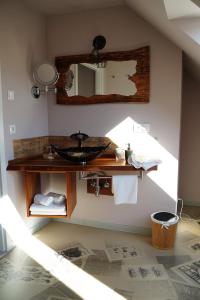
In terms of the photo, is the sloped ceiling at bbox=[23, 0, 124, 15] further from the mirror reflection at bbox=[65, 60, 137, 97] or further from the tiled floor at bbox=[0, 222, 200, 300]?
the tiled floor at bbox=[0, 222, 200, 300]

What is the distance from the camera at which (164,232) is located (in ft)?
8.21

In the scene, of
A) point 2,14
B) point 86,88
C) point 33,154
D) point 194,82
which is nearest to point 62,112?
point 86,88

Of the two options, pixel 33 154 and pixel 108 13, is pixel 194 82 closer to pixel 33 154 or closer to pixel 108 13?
pixel 108 13

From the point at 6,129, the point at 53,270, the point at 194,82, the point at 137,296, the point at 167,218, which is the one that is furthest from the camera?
the point at 194,82

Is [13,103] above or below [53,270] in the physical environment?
above

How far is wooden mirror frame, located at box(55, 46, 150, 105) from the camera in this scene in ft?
8.62

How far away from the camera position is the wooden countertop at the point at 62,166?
7.56ft

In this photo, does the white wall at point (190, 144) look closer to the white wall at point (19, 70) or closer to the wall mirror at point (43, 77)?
the wall mirror at point (43, 77)

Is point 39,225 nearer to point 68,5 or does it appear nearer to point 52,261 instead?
point 52,261

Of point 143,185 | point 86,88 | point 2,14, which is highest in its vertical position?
point 2,14

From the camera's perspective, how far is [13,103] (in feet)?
8.21

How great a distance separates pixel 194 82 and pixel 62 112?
191cm

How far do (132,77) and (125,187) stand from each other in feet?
3.82

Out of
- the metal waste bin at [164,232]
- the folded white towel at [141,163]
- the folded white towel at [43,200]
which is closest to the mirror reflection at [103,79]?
the folded white towel at [141,163]
